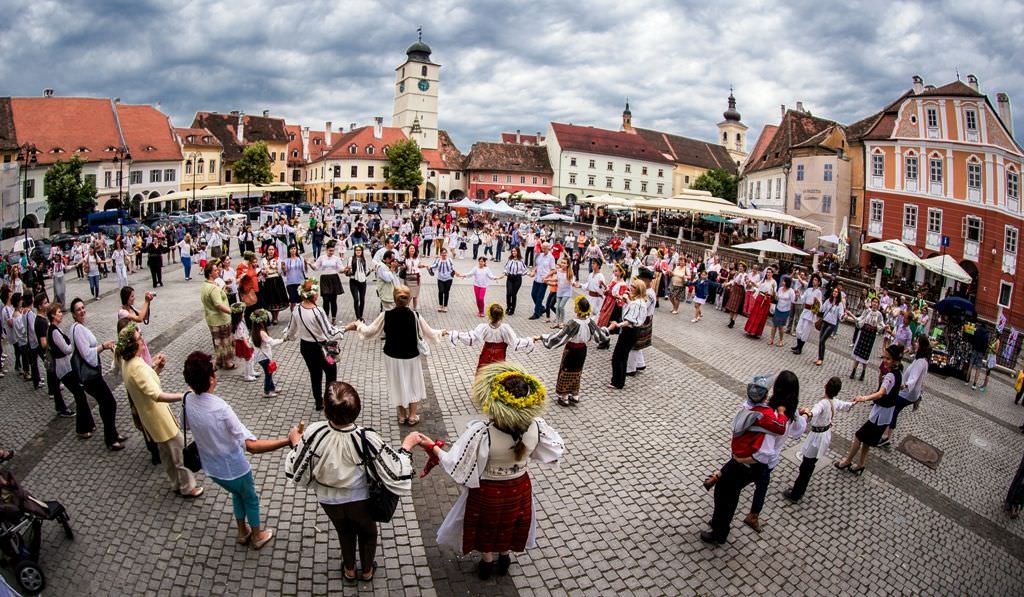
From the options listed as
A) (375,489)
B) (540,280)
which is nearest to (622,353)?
(540,280)

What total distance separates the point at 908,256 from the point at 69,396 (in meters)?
25.2

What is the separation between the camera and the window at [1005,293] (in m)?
28.6

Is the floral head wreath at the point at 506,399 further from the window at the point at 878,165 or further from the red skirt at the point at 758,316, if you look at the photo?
the window at the point at 878,165

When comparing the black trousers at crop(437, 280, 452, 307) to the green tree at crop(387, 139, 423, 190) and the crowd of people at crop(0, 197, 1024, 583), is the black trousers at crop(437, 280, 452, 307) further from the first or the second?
the green tree at crop(387, 139, 423, 190)

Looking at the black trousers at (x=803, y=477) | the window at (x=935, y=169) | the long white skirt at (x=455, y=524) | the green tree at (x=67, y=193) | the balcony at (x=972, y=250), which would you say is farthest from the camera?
the green tree at (x=67, y=193)

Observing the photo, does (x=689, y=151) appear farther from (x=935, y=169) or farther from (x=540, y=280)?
(x=540, y=280)

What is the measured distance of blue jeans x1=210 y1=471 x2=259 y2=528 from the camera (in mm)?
4980

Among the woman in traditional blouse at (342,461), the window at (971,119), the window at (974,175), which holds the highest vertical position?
the window at (971,119)

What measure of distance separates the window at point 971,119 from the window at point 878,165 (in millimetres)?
4935

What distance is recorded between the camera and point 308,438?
4.33m

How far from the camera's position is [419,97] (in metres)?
89.2

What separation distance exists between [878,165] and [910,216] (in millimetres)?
4008

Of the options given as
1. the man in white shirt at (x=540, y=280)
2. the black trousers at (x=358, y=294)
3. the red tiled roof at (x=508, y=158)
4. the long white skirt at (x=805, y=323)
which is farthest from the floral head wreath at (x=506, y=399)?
the red tiled roof at (x=508, y=158)

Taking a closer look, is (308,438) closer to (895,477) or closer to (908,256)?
(895,477)
